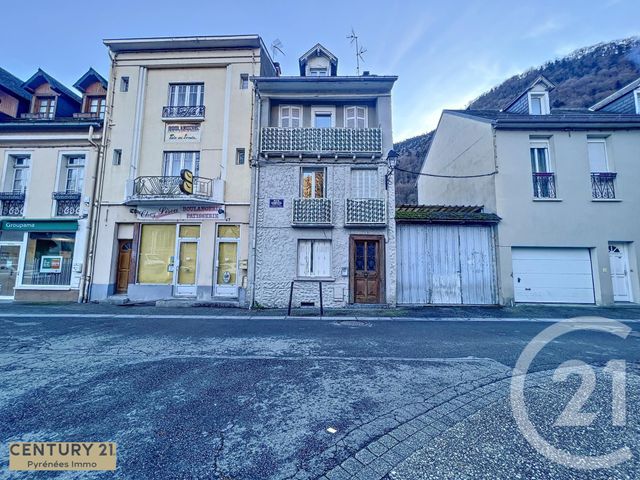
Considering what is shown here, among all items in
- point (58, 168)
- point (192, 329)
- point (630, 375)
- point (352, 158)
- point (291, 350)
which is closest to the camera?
point (630, 375)

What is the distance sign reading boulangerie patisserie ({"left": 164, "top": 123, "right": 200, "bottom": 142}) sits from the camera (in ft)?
42.3

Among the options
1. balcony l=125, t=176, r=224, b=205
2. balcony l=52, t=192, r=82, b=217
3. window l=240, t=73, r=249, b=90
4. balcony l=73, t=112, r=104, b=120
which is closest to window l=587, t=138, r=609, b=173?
window l=240, t=73, r=249, b=90

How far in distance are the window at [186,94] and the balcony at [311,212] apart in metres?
7.23

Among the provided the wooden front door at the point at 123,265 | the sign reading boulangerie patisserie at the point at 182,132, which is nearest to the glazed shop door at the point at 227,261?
the wooden front door at the point at 123,265

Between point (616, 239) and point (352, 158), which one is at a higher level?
point (352, 158)

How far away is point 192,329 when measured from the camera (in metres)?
7.25

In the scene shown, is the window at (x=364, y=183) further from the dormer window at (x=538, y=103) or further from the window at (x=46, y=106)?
the window at (x=46, y=106)

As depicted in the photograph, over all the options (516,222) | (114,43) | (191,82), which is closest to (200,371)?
(516,222)

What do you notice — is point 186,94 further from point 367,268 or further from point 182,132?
point 367,268

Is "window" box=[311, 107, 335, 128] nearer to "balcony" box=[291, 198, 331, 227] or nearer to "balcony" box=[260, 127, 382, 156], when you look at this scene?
"balcony" box=[260, 127, 382, 156]

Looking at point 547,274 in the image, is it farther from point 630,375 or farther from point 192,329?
point 192,329

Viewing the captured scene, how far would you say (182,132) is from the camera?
42.5 feet

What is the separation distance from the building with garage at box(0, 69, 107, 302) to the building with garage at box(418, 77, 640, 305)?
17.9m

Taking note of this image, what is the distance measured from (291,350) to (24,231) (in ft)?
48.7
